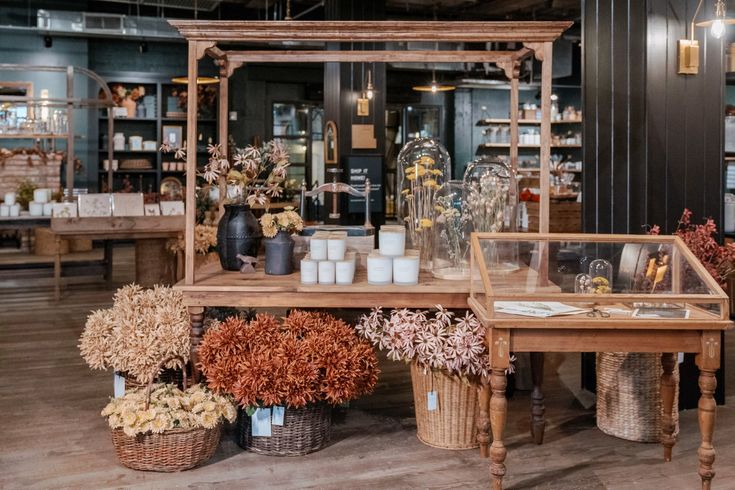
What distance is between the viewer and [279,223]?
3.83m

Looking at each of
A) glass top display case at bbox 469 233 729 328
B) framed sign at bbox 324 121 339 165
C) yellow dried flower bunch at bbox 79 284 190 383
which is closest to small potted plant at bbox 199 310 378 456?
yellow dried flower bunch at bbox 79 284 190 383

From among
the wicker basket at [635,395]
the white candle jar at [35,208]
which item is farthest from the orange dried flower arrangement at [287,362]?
the white candle jar at [35,208]

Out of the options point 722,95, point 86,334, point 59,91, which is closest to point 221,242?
point 86,334

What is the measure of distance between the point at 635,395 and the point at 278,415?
1.65 m

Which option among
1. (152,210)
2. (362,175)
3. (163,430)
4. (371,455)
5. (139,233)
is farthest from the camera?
(362,175)

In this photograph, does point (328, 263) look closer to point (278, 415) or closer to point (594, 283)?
point (278, 415)

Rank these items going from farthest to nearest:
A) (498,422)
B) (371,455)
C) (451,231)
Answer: (451,231)
(371,455)
(498,422)

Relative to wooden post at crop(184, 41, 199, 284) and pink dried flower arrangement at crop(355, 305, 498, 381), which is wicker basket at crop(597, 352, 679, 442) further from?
wooden post at crop(184, 41, 199, 284)

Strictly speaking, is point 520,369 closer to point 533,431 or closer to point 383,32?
point 533,431

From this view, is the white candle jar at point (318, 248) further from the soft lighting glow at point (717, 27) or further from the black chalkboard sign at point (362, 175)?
the black chalkboard sign at point (362, 175)

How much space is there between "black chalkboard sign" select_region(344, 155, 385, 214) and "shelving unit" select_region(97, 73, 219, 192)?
358 cm

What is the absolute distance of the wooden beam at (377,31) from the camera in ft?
11.8

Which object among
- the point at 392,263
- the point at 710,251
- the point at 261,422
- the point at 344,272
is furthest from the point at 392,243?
the point at 710,251

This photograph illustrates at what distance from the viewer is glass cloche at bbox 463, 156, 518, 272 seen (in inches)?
157
